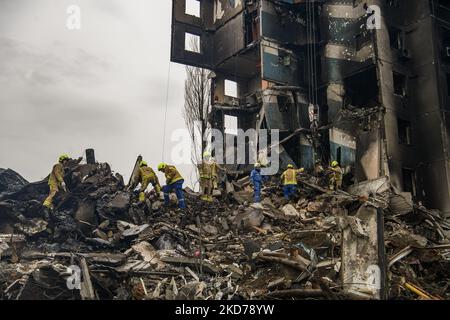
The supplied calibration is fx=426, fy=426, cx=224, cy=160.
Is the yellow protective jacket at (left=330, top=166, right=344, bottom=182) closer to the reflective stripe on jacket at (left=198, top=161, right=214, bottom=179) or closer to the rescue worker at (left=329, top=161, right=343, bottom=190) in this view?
the rescue worker at (left=329, top=161, right=343, bottom=190)

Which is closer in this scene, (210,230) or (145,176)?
(210,230)

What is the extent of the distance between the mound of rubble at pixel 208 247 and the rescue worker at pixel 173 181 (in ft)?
1.49

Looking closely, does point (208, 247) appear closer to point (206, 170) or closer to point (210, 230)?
point (210, 230)

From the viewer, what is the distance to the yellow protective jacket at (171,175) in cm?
1300

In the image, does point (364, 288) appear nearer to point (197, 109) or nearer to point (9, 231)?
point (9, 231)

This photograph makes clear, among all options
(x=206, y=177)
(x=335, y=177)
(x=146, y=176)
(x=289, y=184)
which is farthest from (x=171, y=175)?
(x=335, y=177)

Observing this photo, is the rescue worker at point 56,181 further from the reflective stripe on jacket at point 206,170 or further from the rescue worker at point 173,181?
the reflective stripe on jacket at point 206,170

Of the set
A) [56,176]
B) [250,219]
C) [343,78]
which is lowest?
[250,219]

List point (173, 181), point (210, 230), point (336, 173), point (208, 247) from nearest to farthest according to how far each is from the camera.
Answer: point (208, 247) < point (210, 230) < point (173, 181) < point (336, 173)

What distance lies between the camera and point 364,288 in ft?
21.4

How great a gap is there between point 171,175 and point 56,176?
3280 millimetres

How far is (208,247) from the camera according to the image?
10.5 meters

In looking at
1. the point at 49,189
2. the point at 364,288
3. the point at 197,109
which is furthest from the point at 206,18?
the point at 364,288

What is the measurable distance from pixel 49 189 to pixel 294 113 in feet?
42.7
